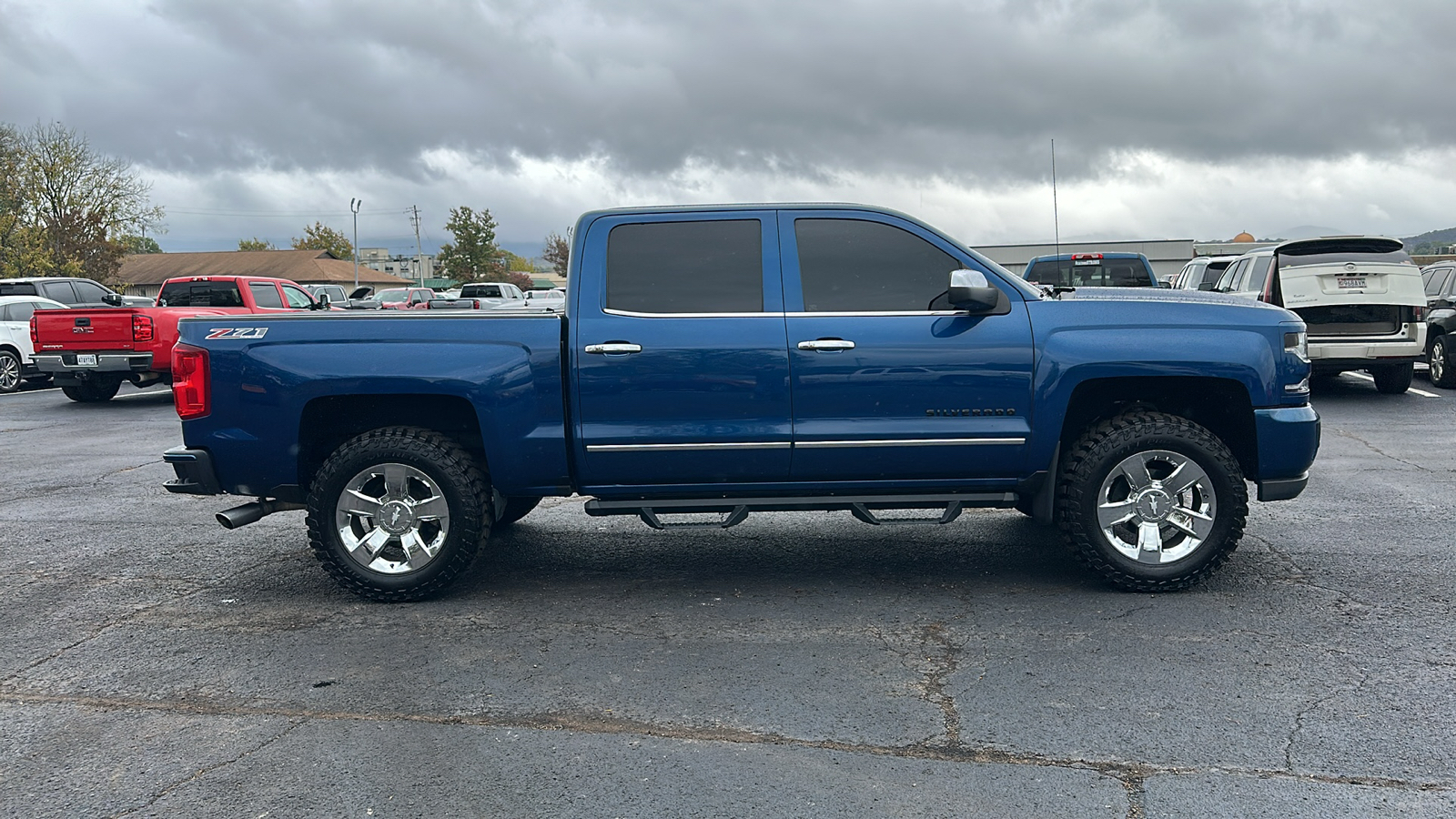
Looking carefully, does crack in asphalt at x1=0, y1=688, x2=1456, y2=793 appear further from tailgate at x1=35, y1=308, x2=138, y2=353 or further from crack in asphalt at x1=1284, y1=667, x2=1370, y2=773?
tailgate at x1=35, y1=308, x2=138, y2=353

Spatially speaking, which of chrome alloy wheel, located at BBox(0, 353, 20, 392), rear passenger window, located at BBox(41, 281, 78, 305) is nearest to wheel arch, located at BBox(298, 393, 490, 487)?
chrome alloy wheel, located at BBox(0, 353, 20, 392)

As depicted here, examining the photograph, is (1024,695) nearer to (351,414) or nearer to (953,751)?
(953,751)

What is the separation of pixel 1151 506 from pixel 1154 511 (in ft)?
0.09

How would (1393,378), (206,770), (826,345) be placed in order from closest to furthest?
(206,770), (826,345), (1393,378)

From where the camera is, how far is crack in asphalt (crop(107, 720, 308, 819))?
3.46 m

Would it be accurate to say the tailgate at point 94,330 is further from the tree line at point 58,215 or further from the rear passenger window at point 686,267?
the tree line at point 58,215

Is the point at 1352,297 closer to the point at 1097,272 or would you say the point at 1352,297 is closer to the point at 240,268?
the point at 1097,272

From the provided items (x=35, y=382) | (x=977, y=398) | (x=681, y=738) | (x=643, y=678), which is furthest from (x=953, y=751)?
(x=35, y=382)

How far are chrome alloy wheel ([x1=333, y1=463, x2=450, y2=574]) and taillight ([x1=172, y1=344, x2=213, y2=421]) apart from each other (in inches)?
32.6

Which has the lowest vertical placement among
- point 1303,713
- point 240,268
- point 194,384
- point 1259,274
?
point 1303,713

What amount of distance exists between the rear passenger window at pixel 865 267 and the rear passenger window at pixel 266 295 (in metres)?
13.4

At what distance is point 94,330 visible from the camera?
1520cm

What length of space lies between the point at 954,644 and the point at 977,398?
1.27 metres

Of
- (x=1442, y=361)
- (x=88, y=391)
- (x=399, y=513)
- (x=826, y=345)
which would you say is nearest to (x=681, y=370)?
(x=826, y=345)
